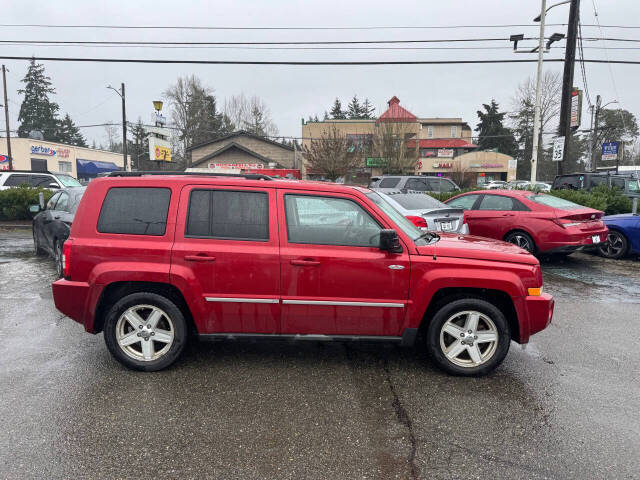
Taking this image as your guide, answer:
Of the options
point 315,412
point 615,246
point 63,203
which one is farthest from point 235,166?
point 315,412

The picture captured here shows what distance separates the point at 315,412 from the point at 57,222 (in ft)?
22.8

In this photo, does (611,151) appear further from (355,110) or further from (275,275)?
(355,110)

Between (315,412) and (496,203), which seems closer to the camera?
(315,412)

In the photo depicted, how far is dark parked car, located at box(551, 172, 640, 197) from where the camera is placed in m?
14.8

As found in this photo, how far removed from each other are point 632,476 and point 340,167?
3160 cm

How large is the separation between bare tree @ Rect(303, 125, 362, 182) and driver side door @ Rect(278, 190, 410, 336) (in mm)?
29486

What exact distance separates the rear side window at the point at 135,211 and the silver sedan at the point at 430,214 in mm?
4480

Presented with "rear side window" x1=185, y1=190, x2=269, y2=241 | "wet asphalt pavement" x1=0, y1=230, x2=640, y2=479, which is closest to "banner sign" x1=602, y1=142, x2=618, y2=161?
"wet asphalt pavement" x1=0, y1=230, x2=640, y2=479

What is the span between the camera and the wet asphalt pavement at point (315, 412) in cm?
257

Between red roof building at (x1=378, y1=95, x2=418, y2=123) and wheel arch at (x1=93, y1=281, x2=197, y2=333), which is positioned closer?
wheel arch at (x1=93, y1=281, x2=197, y2=333)

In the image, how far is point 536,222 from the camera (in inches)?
329

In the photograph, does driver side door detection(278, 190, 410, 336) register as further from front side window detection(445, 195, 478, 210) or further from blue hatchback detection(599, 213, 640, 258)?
blue hatchback detection(599, 213, 640, 258)

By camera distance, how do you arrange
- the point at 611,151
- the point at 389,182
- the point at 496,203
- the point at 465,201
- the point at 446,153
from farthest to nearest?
1. the point at 446,153
2. the point at 611,151
3. the point at 389,182
4. the point at 465,201
5. the point at 496,203

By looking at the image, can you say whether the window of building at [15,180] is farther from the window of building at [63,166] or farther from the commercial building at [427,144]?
the window of building at [63,166]
